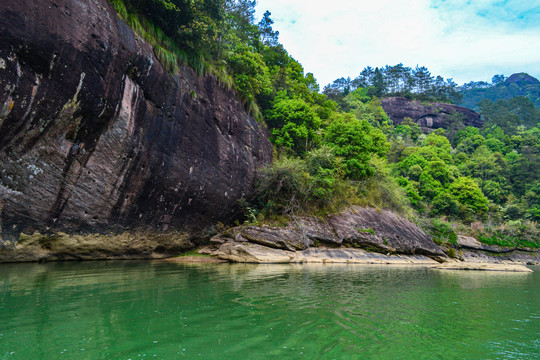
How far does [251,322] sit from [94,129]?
10.8m

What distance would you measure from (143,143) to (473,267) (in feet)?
67.1

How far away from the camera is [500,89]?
139625 mm

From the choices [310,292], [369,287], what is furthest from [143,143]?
[369,287]

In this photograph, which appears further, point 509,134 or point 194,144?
point 509,134

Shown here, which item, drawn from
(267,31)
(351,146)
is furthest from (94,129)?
(267,31)

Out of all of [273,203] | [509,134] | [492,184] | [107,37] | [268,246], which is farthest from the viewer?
[509,134]

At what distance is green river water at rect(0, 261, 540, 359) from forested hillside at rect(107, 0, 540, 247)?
11865 mm

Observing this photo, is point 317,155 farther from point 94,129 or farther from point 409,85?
point 409,85

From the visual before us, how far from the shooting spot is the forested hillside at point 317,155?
16625 millimetres

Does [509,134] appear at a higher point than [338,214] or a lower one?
higher

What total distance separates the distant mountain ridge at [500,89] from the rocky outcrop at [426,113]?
71115 millimetres

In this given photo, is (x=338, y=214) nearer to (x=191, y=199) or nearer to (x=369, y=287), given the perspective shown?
(x=191, y=199)

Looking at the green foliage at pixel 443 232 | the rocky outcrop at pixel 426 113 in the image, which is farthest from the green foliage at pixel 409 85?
the green foliage at pixel 443 232

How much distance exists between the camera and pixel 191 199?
17.1 m
